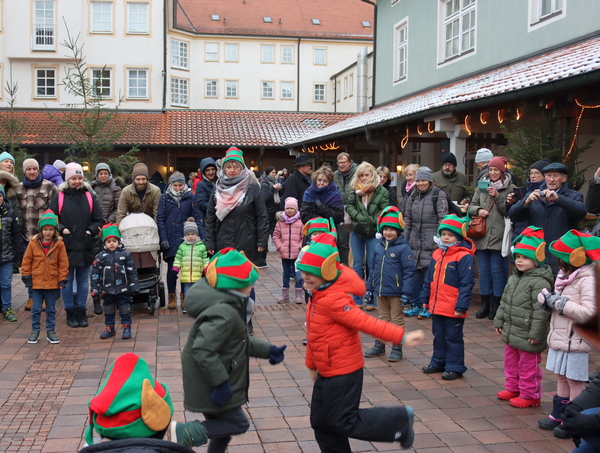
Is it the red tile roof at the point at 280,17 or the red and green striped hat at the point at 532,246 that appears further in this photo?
the red tile roof at the point at 280,17

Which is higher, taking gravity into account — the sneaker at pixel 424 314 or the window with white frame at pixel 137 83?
the window with white frame at pixel 137 83

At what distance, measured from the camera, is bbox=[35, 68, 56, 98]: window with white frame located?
3453cm

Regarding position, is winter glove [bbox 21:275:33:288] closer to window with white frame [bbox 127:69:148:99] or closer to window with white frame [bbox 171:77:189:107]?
window with white frame [bbox 127:69:148:99]

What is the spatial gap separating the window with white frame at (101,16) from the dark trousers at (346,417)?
34485 millimetres

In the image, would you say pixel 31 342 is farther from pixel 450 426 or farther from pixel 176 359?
pixel 450 426

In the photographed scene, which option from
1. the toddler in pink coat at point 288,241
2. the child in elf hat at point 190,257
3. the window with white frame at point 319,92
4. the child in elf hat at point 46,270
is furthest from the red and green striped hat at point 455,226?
the window with white frame at point 319,92

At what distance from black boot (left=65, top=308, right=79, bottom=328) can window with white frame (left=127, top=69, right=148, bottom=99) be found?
94.4 feet

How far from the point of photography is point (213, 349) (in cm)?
354

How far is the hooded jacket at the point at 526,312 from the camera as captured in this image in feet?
16.4

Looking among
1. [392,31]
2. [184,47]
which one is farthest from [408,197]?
[184,47]

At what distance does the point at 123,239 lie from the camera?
8516 millimetres

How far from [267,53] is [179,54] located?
6.83m

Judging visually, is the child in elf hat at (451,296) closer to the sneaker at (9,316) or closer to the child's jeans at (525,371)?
the child's jeans at (525,371)

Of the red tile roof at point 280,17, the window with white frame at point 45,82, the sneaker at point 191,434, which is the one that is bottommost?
the sneaker at point 191,434
